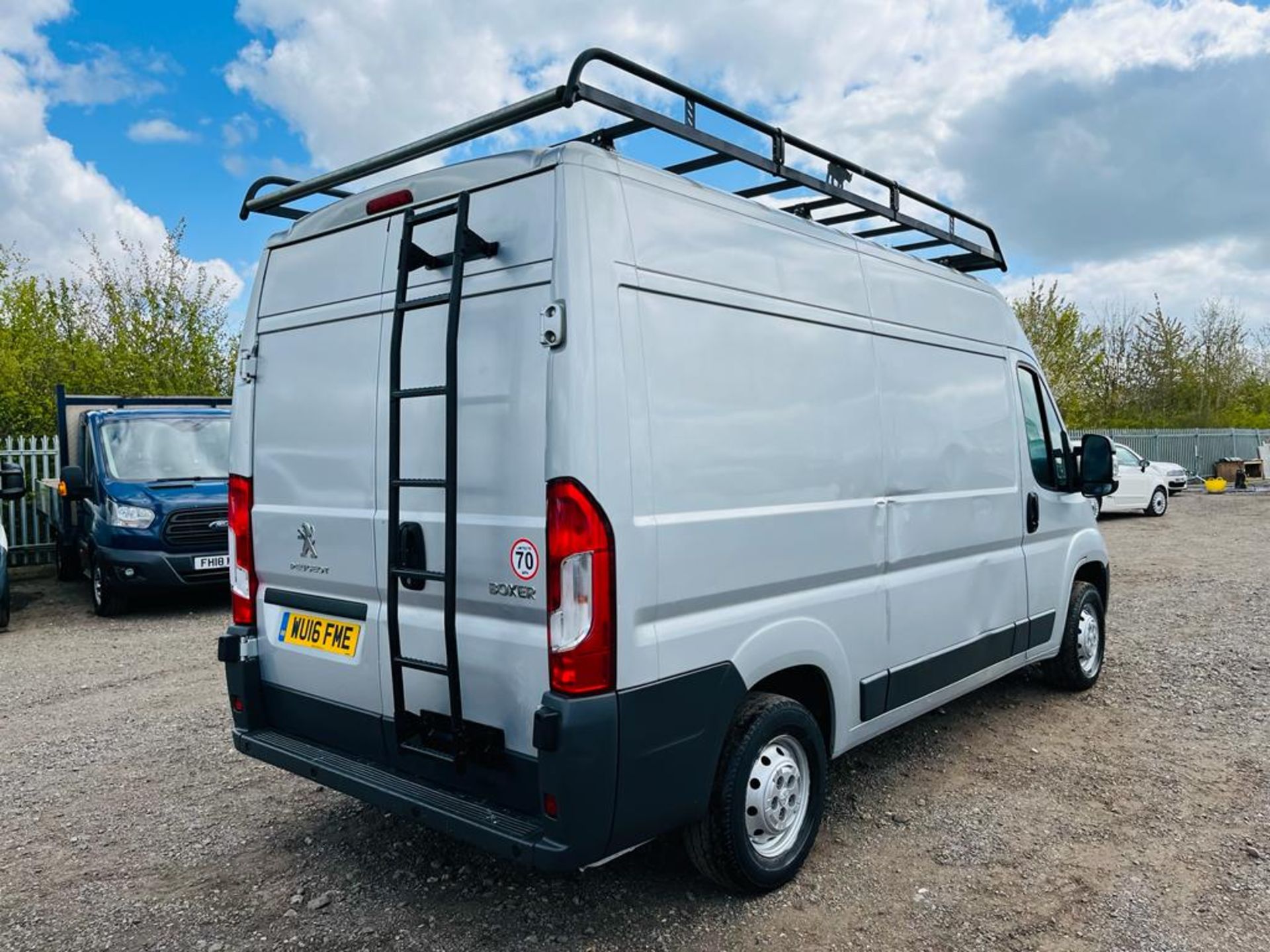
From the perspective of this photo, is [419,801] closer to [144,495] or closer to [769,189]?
[769,189]

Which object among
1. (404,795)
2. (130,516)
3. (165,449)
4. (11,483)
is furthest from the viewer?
(165,449)

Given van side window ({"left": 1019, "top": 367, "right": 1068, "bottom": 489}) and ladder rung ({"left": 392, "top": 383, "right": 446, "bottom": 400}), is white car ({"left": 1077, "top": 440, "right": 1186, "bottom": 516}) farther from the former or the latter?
ladder rung ({"left": 392, "top": 383, "right": 446, "bottom": 400})

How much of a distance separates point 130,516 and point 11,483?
1.09 metres

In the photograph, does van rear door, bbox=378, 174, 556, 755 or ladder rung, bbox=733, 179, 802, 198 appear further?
ladder rung, bbox=733, 179, 802, 198

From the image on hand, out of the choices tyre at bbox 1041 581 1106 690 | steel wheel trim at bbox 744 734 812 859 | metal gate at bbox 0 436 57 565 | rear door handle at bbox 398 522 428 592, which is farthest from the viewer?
metal gate at bbox 0 436 57 565

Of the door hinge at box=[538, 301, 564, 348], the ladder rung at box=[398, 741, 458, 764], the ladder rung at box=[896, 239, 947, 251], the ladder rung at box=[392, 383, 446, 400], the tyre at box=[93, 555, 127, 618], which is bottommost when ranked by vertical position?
the tyre at box=[93, 555, 127, 618]

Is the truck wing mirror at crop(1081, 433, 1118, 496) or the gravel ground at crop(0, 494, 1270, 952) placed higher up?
the truck wing mirror at crop(1081, 433, 1118, 496)

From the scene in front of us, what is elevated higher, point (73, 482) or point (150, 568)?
point (73, 482)

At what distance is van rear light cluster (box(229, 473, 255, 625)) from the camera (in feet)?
12.7

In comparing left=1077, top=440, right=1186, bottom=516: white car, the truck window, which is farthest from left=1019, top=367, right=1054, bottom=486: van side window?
left=1077, top=440, right=1186, bottom=516: white car

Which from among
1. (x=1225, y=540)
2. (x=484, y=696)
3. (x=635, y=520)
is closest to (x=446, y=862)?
(x=484, y=696)

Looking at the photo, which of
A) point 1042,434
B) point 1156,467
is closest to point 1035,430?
point 1042,434

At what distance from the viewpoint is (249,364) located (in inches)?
153

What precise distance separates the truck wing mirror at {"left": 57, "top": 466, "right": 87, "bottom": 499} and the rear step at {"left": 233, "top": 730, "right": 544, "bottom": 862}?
22.4ft
